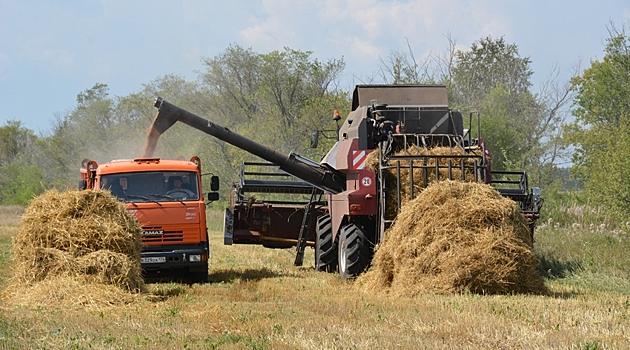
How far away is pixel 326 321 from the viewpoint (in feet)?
30.8

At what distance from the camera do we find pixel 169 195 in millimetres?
15102

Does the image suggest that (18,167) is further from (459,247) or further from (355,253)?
(459,247)

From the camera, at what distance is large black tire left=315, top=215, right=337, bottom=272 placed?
16.5m

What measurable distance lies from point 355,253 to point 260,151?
146 inches

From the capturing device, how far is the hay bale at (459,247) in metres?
11.7

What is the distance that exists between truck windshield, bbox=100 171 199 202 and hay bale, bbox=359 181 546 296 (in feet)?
13.8

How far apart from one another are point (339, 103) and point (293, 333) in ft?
119

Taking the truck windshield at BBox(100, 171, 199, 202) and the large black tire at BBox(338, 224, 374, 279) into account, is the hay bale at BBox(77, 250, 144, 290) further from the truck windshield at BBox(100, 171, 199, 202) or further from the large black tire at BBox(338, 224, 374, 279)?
the large black tire at BBox(338, 224, 374, 279)

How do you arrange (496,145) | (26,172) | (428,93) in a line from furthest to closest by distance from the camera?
(26,172) < (496,145) < (428,93)

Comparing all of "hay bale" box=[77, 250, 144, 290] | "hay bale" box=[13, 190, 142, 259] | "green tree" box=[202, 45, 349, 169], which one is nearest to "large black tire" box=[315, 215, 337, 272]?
"hay bale" box=[13, 190, 142, 259]

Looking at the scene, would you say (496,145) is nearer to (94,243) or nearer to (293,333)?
(94,243)

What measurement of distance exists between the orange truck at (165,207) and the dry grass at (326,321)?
→ 4.92 feet

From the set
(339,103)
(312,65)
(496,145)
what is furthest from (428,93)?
(312,65)

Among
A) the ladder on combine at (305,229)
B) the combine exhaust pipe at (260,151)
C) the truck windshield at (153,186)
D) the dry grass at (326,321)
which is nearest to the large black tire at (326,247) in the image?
the combine exhaust pipe at (260,151)
